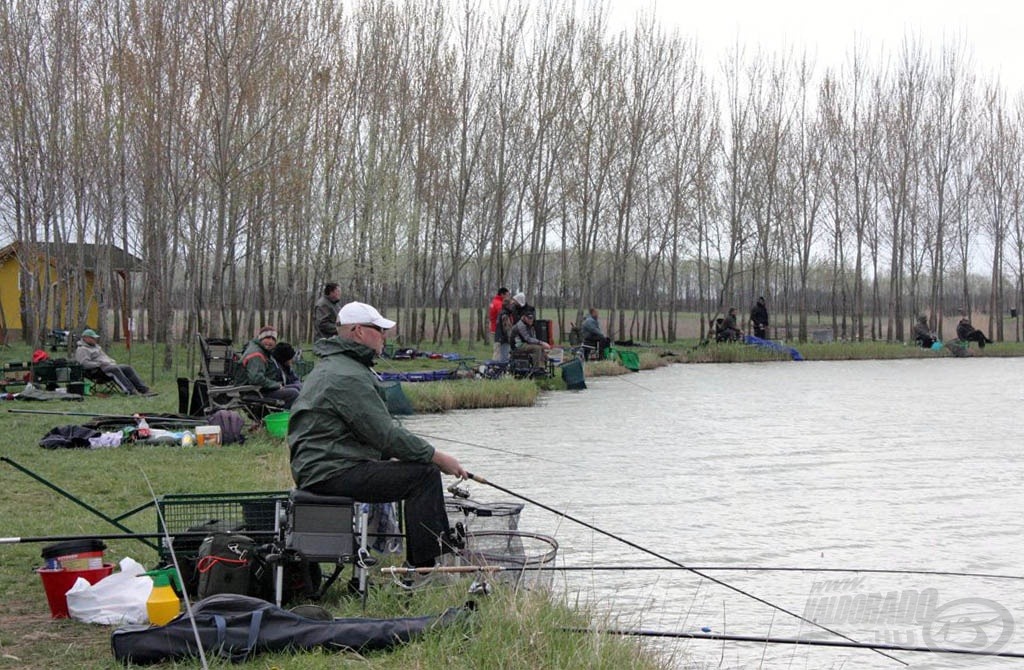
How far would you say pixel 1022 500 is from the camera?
10.1 metres

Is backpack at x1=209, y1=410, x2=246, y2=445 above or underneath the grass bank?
above

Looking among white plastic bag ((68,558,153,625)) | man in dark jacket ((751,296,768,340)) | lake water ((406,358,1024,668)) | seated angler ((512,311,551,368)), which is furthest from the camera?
man in dark jacket ((751,296,768,340))

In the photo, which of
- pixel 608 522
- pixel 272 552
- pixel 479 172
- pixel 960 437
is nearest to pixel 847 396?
pixel 960 437

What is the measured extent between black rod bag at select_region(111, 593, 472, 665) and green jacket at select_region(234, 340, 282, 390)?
8.16m

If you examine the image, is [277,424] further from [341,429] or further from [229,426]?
[341,429]

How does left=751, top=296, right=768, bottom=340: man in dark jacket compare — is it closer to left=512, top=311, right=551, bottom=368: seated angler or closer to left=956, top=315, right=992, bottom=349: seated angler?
left=956, top=315, right=992, bottom=349: seated angler

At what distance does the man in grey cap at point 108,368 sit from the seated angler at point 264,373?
4286mm

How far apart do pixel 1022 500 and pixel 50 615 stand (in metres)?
7.70

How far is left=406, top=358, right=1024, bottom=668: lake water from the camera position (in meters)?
6.15

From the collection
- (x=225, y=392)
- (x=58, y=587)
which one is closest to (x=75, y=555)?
(x=58, y=587)

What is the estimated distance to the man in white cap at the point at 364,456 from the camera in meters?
5.75

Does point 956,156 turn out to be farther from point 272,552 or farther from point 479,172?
point 272,552

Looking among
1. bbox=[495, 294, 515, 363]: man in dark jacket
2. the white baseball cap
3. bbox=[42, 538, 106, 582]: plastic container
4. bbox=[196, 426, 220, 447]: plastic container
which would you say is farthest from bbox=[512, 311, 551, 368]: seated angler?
bbox=[42, 538, 106, 582]: plastic container

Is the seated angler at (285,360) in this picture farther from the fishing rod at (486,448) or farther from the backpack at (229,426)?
the fishing rod at (486,448)
